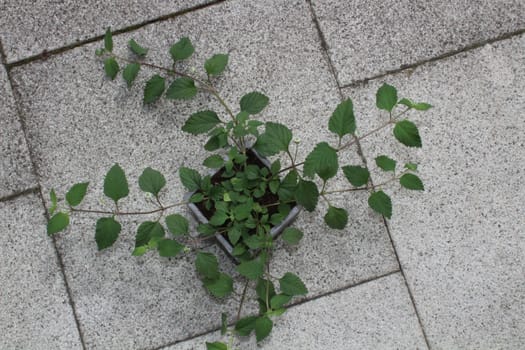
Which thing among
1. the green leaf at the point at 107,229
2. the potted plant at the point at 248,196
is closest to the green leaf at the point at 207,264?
the potted plant at the point at 248,196

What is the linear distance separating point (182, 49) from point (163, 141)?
310 millimetres

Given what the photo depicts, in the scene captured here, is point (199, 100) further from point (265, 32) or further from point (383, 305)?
point (383, 305)

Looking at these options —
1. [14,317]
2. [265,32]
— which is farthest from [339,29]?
[14,317]

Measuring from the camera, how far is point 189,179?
1.55 metres

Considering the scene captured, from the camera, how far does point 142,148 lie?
1814 millimetres

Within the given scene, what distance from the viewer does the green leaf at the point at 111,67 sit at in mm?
1775

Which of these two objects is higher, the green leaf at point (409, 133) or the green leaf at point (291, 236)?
the green leaf at point (409, 133)

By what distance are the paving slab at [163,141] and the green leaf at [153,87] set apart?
0.07 m

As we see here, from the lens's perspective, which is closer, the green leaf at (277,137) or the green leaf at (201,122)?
the green leaf at (277,137)

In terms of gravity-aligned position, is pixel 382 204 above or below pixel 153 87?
below

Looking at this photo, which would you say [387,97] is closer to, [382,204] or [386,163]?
[386,163]

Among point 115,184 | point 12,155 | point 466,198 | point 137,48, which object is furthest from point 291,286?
point 12,155

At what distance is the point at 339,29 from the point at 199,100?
0.54m

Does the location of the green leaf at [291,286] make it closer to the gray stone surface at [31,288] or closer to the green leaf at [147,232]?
the green leaf at [147,232]
